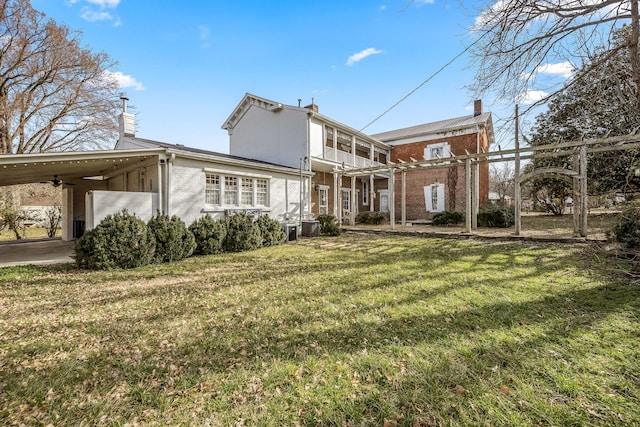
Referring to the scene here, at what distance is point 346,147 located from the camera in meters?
21.7

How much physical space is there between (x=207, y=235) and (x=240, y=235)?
117 cm

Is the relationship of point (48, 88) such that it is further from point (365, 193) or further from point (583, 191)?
point (583, 191)

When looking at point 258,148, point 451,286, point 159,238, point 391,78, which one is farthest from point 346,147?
point 451,286

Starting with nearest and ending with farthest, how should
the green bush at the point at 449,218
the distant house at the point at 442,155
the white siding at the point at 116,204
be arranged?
the white siding at the point at 116,204 → the green bush at the point at 449,218 → the distant house at the point at 442,155

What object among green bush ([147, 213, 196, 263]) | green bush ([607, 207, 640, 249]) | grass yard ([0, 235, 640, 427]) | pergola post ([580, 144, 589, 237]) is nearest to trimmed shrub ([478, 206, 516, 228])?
pergola post ([580, 144, 589, 237])

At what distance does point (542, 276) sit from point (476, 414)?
527 centimetres

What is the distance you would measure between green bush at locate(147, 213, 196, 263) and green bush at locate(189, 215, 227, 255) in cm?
58

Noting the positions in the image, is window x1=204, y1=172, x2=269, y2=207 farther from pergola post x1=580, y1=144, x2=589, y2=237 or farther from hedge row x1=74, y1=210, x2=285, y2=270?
pergola post x1=580, y1=144, x2=589, y2=237

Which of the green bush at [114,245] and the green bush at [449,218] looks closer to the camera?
the green bush at [114,245]

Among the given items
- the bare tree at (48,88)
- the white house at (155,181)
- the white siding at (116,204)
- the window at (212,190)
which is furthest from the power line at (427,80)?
the bare tree at (48,88)

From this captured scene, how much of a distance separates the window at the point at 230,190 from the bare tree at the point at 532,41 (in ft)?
31.5

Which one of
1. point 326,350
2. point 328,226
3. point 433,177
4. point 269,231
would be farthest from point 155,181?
point 433,177

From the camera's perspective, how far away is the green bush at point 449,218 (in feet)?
58.8

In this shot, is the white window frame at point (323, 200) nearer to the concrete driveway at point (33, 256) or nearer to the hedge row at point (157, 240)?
the hedge row at point (157, 240)
